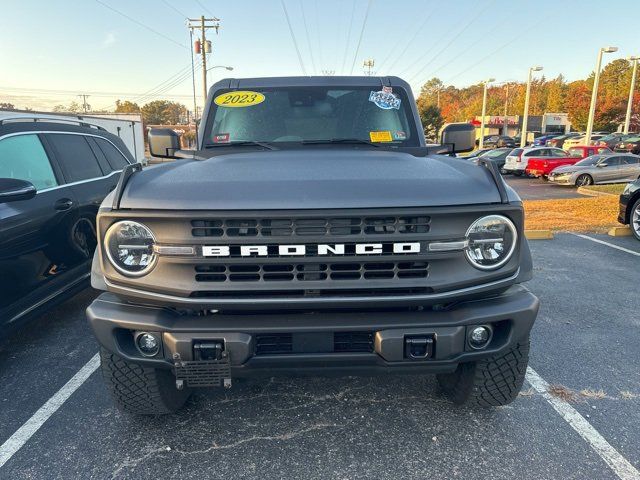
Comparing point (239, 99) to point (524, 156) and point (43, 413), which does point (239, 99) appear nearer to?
point (43, 413)

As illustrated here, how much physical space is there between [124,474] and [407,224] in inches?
74.5

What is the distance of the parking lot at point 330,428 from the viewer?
2.42 metres

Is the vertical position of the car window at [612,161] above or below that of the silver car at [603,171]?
above

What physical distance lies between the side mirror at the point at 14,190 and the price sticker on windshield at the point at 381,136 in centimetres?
251

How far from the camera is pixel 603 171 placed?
1883 cm

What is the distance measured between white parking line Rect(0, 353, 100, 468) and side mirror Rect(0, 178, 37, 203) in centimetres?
133

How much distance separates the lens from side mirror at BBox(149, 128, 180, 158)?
3.82 metres

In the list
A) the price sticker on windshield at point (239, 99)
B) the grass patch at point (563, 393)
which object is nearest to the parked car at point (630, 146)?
the grass patch at point (563, 393)

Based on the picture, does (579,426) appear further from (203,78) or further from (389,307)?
(203,78)

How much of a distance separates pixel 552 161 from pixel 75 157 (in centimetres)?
2216

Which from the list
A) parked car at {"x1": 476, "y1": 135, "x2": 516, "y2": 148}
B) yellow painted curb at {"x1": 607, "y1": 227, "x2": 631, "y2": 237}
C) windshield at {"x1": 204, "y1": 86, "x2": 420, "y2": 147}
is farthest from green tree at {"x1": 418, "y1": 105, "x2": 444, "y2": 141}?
windshield at {"x1": 204, "y1": 86, "x2": 420, "y2": 147}

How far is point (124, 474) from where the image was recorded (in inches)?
93.5

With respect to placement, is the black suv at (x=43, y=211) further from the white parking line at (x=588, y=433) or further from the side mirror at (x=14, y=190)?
the white parking line at (x=588, y=433)

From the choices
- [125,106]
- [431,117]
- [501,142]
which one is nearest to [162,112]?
[125,106]
